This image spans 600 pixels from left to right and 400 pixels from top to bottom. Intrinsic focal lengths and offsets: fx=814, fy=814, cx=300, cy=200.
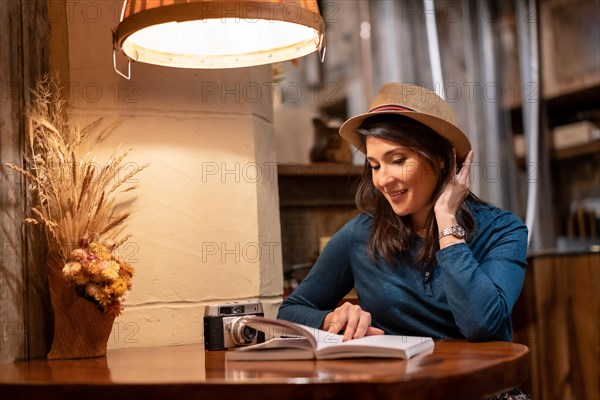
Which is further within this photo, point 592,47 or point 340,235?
point 592,47

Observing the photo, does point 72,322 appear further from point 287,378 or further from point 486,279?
point 486,279

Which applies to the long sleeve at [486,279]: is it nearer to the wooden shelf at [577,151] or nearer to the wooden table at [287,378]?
the wooden table at [287,378]

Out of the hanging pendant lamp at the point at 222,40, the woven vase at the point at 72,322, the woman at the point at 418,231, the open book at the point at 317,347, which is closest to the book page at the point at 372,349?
the open book at the point at 317,347

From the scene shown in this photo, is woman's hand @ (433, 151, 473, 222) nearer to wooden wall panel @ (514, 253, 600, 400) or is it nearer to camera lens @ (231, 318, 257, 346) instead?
camera lens @ (231, 318, 257, 346)

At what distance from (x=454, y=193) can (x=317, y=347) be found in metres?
0.64

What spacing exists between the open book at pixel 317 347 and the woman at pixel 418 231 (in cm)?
24

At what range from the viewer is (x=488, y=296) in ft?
5.96

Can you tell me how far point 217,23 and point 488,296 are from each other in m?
0.92

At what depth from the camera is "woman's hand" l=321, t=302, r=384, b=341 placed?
1816mm

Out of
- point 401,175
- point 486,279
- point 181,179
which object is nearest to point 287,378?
point 486,279

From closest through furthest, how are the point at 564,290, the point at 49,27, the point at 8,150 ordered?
the point at 8,150, the point at 49,27, the point at 564,290

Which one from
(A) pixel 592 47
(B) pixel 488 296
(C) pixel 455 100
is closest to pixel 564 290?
(C) pixel 455 100

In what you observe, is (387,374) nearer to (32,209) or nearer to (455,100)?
(32,209)

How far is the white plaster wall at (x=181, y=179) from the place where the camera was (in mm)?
2188
